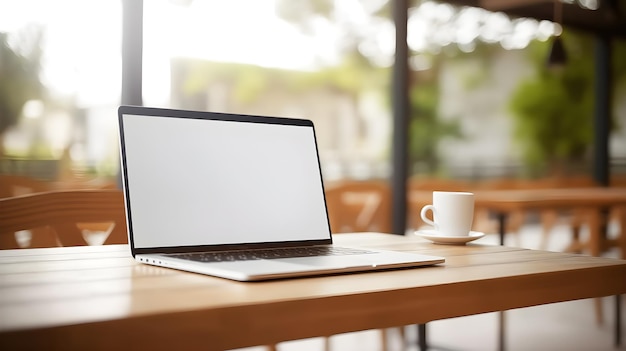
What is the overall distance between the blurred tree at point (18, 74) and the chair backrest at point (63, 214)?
1589 millimetres

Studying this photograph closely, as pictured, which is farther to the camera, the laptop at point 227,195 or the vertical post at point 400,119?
the vertical post at point 400,119

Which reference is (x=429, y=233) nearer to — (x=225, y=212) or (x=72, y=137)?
(x=225, y=212)

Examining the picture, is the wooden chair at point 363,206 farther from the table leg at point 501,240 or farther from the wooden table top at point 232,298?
the wooden table top at point 232,298

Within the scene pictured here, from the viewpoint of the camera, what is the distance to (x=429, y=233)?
135cm

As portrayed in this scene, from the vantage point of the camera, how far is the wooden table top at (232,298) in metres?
0.59

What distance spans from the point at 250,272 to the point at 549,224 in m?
4.45

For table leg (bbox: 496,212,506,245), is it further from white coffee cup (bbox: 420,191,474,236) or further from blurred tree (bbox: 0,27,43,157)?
blurred tree (bbox: 0,27,43,157)

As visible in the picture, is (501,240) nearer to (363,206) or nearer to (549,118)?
(363,206)

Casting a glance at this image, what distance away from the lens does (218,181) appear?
1072 millimetres

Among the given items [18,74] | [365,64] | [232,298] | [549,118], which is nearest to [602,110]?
[365,64]

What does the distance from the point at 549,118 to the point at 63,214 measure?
8447mm

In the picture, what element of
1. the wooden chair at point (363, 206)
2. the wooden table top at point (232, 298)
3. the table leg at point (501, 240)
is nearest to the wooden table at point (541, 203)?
the table leg at point (501, 240)

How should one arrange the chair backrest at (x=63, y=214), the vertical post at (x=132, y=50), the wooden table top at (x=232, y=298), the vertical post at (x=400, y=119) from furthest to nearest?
the vertical post at (x=400, y=119) → the vertical post at (x=132, y=50) → the chair backrest at (x=63, y=214) → the wooden table top at (x=232, y=298)

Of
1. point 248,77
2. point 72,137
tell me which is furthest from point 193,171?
point 248,77
